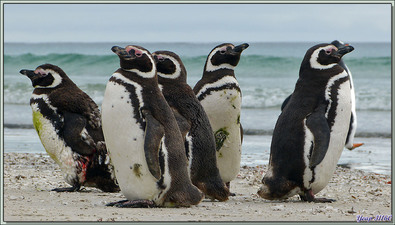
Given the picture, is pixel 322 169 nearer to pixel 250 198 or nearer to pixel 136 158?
pixel 250 198

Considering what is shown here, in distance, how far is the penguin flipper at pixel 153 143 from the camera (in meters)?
4.81

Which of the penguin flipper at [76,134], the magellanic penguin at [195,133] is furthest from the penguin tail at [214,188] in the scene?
the penguin flipper at [76,134]

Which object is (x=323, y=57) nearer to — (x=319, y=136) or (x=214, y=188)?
(x=319, y=136)

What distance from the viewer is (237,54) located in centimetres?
637

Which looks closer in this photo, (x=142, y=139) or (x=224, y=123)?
(x=142, y=139)

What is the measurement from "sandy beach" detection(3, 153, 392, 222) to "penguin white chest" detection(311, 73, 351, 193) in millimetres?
234

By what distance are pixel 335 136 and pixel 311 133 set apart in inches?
8.4

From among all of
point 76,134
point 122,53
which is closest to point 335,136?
point 122,53

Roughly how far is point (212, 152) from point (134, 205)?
886 mm

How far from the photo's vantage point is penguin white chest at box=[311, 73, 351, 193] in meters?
5.63

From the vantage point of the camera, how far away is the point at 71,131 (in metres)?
6.06

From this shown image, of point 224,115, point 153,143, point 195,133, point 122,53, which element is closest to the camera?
point 153,143

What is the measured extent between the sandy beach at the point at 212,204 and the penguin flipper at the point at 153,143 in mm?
292

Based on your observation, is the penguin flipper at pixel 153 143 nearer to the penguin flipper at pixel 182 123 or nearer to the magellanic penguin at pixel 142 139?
A: the magellanic penguin at pixel 142 139
